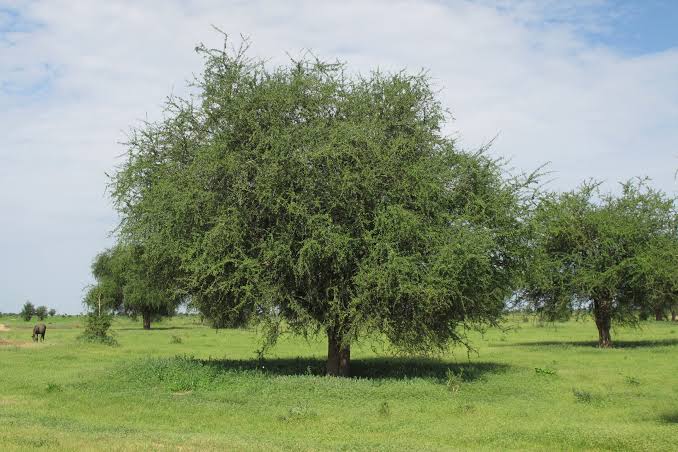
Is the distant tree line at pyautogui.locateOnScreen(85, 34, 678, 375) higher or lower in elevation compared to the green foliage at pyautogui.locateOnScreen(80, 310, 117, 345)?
higher

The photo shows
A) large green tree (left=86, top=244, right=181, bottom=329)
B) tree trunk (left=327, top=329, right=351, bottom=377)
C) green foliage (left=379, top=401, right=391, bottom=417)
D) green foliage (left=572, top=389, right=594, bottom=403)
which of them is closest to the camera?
green foliage (left=379, top=401, right=391, bottom=417)

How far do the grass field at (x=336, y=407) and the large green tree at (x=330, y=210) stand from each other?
8.33ft

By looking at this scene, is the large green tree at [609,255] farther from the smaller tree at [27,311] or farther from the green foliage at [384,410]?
the smaller tree at [27,311]

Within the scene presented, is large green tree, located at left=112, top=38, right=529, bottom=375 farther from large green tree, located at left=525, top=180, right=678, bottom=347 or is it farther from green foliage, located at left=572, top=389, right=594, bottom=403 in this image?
large green tree, located at left=525, top=180, right=678, bottom=347

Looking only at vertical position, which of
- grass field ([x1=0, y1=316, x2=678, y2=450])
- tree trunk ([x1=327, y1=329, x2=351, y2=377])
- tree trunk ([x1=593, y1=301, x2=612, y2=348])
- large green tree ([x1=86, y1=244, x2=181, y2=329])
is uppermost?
large green tree ([x1=86, y1=244, x2=181, y2=329])

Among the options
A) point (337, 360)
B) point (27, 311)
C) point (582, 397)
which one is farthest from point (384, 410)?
point (27, 311)

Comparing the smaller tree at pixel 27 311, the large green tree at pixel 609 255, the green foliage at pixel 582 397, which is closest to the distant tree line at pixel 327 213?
the green foliage at pixel 582 397

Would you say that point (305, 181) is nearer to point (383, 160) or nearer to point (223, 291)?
point (383, 160)

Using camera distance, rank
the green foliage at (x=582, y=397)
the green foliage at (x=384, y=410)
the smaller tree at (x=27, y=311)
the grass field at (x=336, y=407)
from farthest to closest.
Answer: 1. the smaller tree at (x=27, y=311)
2. the green foliage at (x=582, y=397)
3. the green foliage at (x=384, y=410)
4. the grass field at (x=336, y=407)

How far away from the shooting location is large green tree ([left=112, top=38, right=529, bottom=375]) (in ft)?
74.9

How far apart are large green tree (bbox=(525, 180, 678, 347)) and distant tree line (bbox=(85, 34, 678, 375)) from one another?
1807 cm

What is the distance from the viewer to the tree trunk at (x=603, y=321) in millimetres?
44406

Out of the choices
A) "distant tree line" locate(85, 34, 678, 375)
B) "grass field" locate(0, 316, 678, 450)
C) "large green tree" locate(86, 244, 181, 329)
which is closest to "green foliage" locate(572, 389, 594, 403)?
"grass field" locate(0, 316, 678, 450)

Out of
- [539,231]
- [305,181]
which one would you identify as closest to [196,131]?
[305,181]
